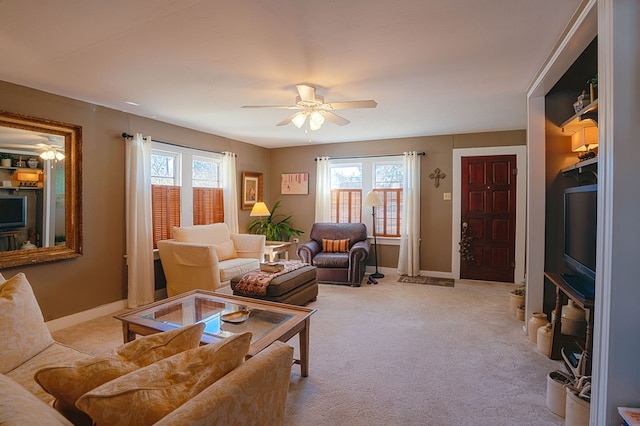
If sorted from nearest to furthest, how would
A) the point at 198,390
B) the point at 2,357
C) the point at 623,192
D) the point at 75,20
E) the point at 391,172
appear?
1. the point at 198,390
2. the point at 623,192
3. the point at 2,357
4. the point at 75,20
5. the point at 391,172

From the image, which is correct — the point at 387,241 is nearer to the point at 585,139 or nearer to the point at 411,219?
the point at 411,219

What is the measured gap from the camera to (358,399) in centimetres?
220

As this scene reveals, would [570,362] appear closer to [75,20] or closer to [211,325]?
[211,325]

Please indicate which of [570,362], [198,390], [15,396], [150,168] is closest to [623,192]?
[570,362]

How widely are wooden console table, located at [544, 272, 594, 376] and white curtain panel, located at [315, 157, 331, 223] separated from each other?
382 cm

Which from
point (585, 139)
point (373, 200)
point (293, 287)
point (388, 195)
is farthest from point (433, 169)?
point (293, 287)

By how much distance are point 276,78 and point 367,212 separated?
11.7ft

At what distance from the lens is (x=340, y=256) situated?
530cm

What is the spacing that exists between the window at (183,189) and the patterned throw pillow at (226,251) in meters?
0.64

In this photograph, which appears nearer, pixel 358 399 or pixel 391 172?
pixel 358 399

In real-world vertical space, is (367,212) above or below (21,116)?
below

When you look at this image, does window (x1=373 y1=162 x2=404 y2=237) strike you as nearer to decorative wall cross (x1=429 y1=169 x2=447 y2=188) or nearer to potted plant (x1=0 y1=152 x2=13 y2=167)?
decorative wall cross (x1=429 y1=169 x2=447 y2=188)

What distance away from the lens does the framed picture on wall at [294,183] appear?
656 cm

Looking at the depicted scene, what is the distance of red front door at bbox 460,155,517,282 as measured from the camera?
17.1ft
